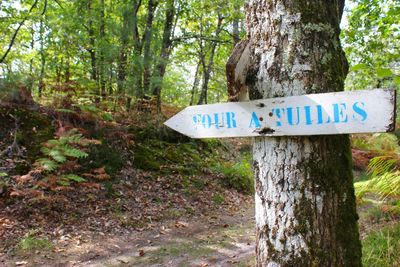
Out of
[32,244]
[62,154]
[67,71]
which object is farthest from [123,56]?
[32,244]

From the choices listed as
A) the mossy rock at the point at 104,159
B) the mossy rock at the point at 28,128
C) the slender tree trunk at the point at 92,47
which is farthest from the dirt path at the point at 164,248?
the slender tree trunk at the point at 92,47

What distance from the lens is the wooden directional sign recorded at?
173 cm

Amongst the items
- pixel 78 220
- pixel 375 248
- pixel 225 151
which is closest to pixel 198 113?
pixel 375 248

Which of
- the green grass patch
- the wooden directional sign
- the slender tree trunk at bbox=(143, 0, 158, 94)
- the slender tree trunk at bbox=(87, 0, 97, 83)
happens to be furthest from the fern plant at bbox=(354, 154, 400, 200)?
the slender tree trunk at bbox=(87, 0, 97, 83)

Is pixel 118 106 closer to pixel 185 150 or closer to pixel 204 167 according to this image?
pixel 185 150

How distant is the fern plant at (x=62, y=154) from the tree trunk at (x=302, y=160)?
472cm

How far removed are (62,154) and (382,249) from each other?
5.12 metres

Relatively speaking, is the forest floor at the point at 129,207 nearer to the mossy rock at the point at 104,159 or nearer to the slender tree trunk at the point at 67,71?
the mossy rock at the point at 104,159

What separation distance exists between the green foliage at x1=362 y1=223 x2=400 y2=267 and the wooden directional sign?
2.08 m

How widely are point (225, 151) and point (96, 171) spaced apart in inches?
237

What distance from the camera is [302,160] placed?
1982 mm

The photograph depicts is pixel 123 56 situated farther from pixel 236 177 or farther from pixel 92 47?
pixel 236 177

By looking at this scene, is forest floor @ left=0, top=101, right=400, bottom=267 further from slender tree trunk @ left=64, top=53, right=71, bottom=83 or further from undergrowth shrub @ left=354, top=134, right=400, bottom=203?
slender tree trunk @ left=64, top=53, right=71, bottom=83

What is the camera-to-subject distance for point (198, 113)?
238 cm
